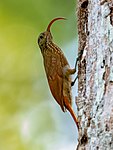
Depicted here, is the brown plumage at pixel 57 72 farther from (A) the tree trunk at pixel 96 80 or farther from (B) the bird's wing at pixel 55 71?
(A) the tree trunk at pixel 96 80

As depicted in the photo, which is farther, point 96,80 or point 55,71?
point 55,71

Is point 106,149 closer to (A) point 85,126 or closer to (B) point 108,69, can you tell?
(A) point 85,126

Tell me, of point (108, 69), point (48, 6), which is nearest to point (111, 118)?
point (108, 69)

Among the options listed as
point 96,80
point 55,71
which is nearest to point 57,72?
point 55,71

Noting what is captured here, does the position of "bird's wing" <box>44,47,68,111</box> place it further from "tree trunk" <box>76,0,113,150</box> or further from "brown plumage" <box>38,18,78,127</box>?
"tree trunk" <box>76,0,113,150</box>

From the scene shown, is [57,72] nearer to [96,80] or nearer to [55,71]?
[55,71]

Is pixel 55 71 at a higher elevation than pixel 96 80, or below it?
below
